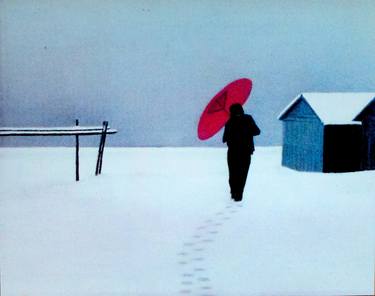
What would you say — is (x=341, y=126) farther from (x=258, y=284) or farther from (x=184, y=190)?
(x=258, y=284)

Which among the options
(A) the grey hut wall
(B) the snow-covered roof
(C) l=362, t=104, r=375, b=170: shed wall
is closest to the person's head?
(B) the snow-covered roof

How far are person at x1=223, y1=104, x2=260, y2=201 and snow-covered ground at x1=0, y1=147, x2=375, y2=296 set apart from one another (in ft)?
1.21

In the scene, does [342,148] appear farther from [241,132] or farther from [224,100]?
[224,100]

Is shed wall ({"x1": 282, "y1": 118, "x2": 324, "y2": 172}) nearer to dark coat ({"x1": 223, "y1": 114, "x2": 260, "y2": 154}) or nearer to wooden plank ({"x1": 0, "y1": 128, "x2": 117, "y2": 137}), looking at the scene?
dark coat ({"x1": 223, "y1": 114, "x2": 260, "y2": 154})

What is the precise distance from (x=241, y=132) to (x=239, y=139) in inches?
2.9

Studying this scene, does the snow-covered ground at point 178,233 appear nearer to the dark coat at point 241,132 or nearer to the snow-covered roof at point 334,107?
the dark coat at point 241,132

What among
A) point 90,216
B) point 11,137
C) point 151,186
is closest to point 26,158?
point 11,137

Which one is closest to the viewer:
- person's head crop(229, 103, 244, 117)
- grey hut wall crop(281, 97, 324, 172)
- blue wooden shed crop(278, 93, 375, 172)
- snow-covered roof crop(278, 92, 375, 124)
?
person's head crop(229, 103, 244, 117)

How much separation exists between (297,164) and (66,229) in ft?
14.0

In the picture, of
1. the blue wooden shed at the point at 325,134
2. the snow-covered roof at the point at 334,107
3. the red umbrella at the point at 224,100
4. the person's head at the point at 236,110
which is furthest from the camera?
the blue wooden shed at the point at 325,134

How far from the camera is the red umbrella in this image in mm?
4715

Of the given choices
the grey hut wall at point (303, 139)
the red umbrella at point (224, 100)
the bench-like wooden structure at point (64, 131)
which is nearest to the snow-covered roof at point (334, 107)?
the grey hut wall at point (303, 139)

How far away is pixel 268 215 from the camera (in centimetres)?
473

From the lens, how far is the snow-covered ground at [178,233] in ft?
10.6
